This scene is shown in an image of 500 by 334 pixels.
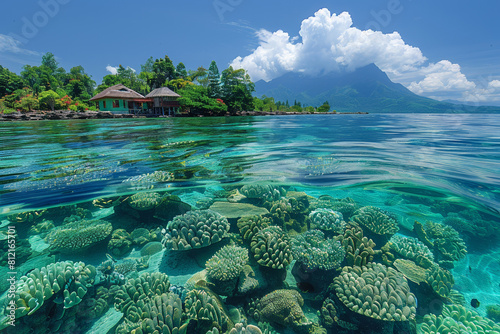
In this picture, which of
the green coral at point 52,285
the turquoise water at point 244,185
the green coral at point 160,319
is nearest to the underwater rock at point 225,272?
the turquoise water at point 244,185

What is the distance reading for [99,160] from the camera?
7.91 m

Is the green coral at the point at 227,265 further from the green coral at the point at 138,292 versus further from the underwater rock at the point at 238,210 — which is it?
the underwater rock at the point at 238,210

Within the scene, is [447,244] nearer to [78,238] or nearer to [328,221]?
[328,221]

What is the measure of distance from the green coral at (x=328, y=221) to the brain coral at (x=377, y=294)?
149 cm

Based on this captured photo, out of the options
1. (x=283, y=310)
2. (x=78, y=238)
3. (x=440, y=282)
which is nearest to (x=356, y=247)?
(x=440, y=282)

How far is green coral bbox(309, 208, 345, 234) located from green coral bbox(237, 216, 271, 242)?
57.2 inches

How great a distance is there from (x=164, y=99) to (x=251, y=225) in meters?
39.6

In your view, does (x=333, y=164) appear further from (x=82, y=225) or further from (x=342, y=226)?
(x=82, y=225)

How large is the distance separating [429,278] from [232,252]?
15.0 ft

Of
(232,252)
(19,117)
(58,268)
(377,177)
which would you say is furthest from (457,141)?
(19,117)

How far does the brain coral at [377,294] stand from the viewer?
3.88 meters

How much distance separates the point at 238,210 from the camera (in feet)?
21.1

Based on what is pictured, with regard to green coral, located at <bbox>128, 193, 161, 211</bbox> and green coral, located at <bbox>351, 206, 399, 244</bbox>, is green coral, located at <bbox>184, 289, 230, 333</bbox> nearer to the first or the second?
green coral, located at <bbox>128, 193, 161, 211</bbox>

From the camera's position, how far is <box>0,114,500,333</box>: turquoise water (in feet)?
18.4
